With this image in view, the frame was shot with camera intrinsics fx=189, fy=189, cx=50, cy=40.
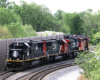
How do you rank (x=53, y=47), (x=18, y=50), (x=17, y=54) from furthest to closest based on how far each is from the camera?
(x=53, y=47)
(x=18, y=50)
(x=17, y=54)

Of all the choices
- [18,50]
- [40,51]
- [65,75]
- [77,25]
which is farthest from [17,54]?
[77,25]

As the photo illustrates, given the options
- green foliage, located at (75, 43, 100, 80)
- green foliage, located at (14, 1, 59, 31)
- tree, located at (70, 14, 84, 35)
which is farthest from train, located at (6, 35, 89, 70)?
green foliage, located at (14, 1, 59, 31)

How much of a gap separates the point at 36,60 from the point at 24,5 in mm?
61275

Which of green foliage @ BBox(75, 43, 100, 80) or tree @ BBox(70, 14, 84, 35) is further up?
tree @ BBox(70, 14, 84, 35)

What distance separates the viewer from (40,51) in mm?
23641

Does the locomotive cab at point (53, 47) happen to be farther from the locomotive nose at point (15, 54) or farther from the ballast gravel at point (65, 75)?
the locomotive nose at point (15, 54)

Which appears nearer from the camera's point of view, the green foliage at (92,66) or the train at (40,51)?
the green foliage at (92,66)

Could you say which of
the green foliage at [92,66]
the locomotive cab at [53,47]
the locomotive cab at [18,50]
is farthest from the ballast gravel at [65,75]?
the locomotive cab at [53,47]

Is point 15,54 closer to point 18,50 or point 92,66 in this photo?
point 18,50

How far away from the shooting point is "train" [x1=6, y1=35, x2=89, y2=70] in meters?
20.0

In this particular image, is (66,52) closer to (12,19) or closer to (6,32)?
(6,32)

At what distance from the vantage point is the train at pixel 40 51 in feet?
65.8

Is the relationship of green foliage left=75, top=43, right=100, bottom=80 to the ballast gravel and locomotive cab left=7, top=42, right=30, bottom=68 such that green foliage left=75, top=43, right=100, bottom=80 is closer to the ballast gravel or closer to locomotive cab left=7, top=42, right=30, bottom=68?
the ballast gravel

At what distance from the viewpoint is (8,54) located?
2139 centimetres
